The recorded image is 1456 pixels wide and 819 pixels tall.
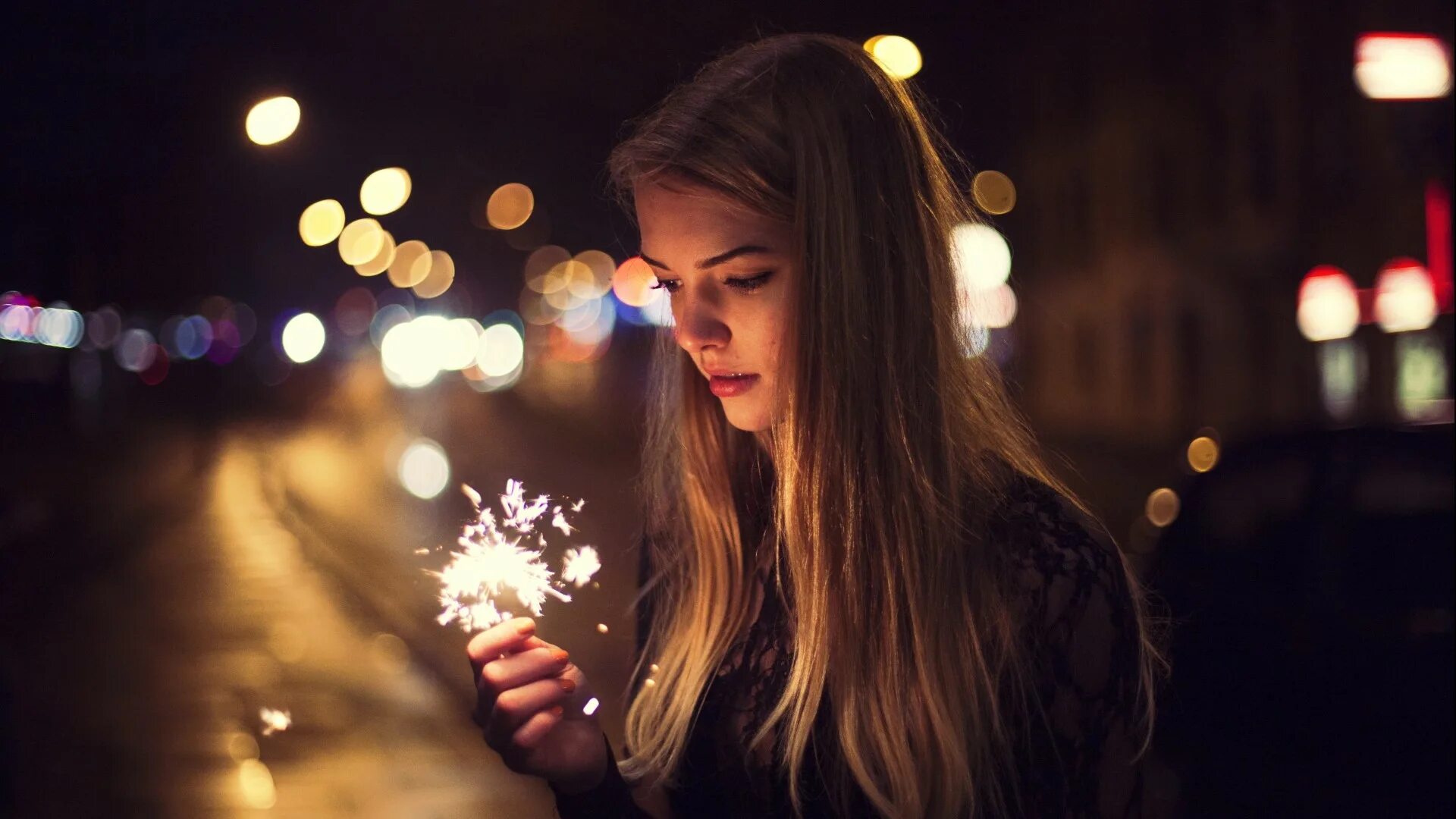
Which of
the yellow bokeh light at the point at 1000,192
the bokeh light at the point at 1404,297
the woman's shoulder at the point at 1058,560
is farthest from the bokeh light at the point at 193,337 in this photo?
the woman's shoulder at the point at 1058,560

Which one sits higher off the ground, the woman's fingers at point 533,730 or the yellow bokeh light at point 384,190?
the yellow bokeh light at point 384,190

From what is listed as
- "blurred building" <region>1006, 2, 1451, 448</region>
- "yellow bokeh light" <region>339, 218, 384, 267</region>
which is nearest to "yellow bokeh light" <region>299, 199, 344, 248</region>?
"yellow bokeh light" <region>339, 218, 384, 267</region>

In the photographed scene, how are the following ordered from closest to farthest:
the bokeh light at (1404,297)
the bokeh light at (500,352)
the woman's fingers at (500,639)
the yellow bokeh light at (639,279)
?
1. the woman's fingers at (500,639)
2. the yellow bokeh light at (639,279)
3. the bokeh light at (1404,297)
4. the bokeh light at (500,352)

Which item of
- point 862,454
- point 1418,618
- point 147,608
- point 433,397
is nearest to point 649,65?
point 862,454

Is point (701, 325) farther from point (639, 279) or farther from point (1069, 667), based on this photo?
point (1069, 667)

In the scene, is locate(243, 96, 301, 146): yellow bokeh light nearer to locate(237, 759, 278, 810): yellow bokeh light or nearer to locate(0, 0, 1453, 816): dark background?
locate(0, 0, 1453, 816): dark background

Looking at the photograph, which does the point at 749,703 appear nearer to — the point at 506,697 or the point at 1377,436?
the point at 506,697

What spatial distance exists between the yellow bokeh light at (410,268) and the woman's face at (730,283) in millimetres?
16648

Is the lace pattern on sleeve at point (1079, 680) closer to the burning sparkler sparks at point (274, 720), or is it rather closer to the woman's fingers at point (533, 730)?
the woman's fingers at point (533, 730)

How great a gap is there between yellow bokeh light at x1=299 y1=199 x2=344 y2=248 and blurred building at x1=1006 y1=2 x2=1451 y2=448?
18.3 m

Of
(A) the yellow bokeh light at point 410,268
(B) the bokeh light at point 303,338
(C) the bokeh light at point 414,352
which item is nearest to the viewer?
(A) the yellow bokeh light at point 410,268

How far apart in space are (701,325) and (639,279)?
0.73 metres

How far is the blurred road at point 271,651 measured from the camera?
9.17 feet

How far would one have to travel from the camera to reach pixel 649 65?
316 centimetres
